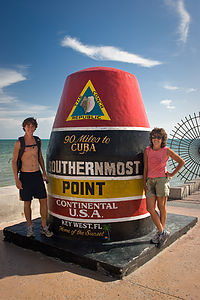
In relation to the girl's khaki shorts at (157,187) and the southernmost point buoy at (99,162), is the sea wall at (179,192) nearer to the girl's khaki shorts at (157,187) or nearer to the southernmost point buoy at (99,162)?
the southernmost point buoy at (99,162)

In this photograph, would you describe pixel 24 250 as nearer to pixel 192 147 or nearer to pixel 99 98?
pixel 99 98

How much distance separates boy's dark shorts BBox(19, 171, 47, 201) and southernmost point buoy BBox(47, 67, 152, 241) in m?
0.24

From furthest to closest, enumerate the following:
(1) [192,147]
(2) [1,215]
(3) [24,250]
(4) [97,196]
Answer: (1) [192,147] < (2) [1,215] < (3) [24,250] < (4) [97,196]

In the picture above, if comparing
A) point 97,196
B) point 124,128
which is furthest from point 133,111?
point 97,196

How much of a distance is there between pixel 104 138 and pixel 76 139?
0.45 m

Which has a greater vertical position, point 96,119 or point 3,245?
point 96,119

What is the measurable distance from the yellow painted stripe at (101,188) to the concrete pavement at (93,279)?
1002 millimetres

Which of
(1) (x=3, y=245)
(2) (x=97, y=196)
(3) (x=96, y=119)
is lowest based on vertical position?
(1) (x=3, y=245)

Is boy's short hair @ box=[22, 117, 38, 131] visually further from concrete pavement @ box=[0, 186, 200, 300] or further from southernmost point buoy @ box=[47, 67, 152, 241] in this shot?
concrete pavement @ box=[0, 186, 200, 300]

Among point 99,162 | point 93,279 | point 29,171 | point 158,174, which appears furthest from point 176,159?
point 29,171

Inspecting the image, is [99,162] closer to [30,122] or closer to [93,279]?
[30,122]

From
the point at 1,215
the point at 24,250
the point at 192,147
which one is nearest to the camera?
the point at 24,250

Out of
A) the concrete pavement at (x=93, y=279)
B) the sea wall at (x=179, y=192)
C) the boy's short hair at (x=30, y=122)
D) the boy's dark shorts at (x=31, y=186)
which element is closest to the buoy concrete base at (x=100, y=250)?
the concrete pavement at (x=93, y=279)

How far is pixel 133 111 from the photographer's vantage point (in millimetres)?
4324
